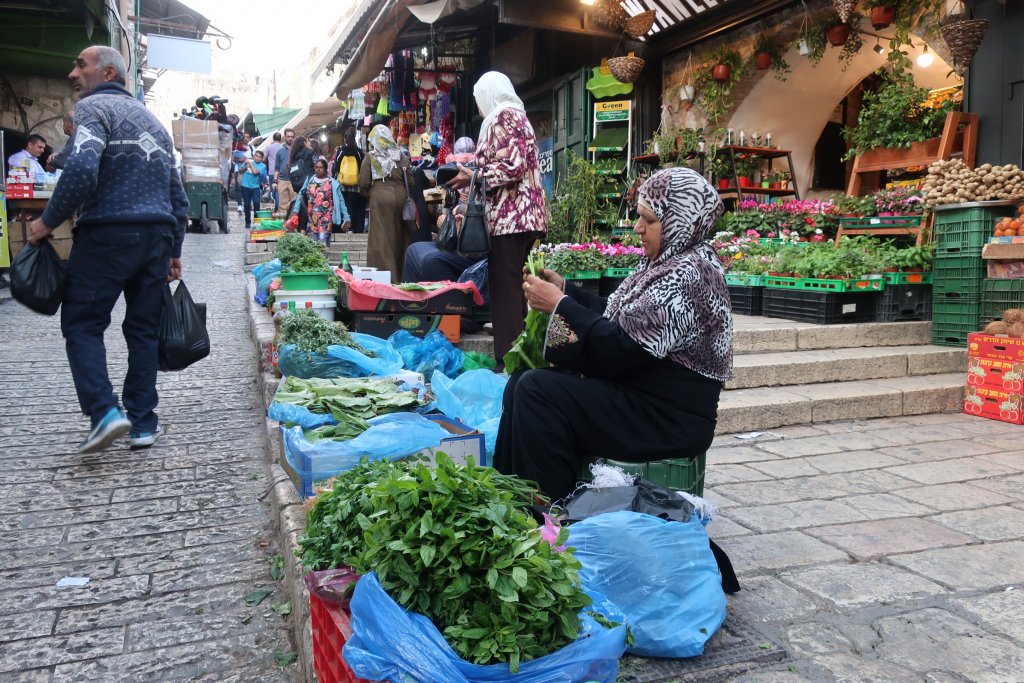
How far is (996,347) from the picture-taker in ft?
18.9

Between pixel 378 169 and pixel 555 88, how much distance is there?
5.42m

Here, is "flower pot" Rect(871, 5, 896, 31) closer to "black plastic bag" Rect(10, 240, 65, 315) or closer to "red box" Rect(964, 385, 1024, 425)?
"red box" Rect(964, 385, 1024, 425)

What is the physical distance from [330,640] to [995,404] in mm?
5504

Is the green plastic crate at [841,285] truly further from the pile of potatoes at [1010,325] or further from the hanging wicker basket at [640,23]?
the hanging wicker basket at [640,23]

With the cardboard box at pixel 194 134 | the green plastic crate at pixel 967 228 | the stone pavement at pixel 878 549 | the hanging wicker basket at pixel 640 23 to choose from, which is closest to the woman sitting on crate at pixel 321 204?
the hanging wicker basket at pixel 640 23

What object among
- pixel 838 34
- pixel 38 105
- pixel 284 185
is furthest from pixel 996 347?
pixel 38 105

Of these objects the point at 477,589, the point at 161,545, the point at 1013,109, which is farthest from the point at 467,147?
the point at 477,589

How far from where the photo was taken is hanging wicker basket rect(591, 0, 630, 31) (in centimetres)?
1080

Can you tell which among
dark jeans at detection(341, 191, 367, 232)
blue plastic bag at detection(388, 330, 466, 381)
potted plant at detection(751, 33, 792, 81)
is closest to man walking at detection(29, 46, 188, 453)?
blue plastic bag at detection(388, 330, 466, 381)

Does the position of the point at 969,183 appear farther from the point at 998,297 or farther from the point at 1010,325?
the point at 1010,325

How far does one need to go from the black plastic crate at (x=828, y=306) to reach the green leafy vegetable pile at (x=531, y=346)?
14.4 feet

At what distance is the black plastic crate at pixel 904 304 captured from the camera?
7.09 metres

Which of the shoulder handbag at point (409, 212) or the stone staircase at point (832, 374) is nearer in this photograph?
the stone staircase at point (832, 374)

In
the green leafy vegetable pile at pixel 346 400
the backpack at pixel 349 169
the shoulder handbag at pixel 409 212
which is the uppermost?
the backpack at pixel 349 169
